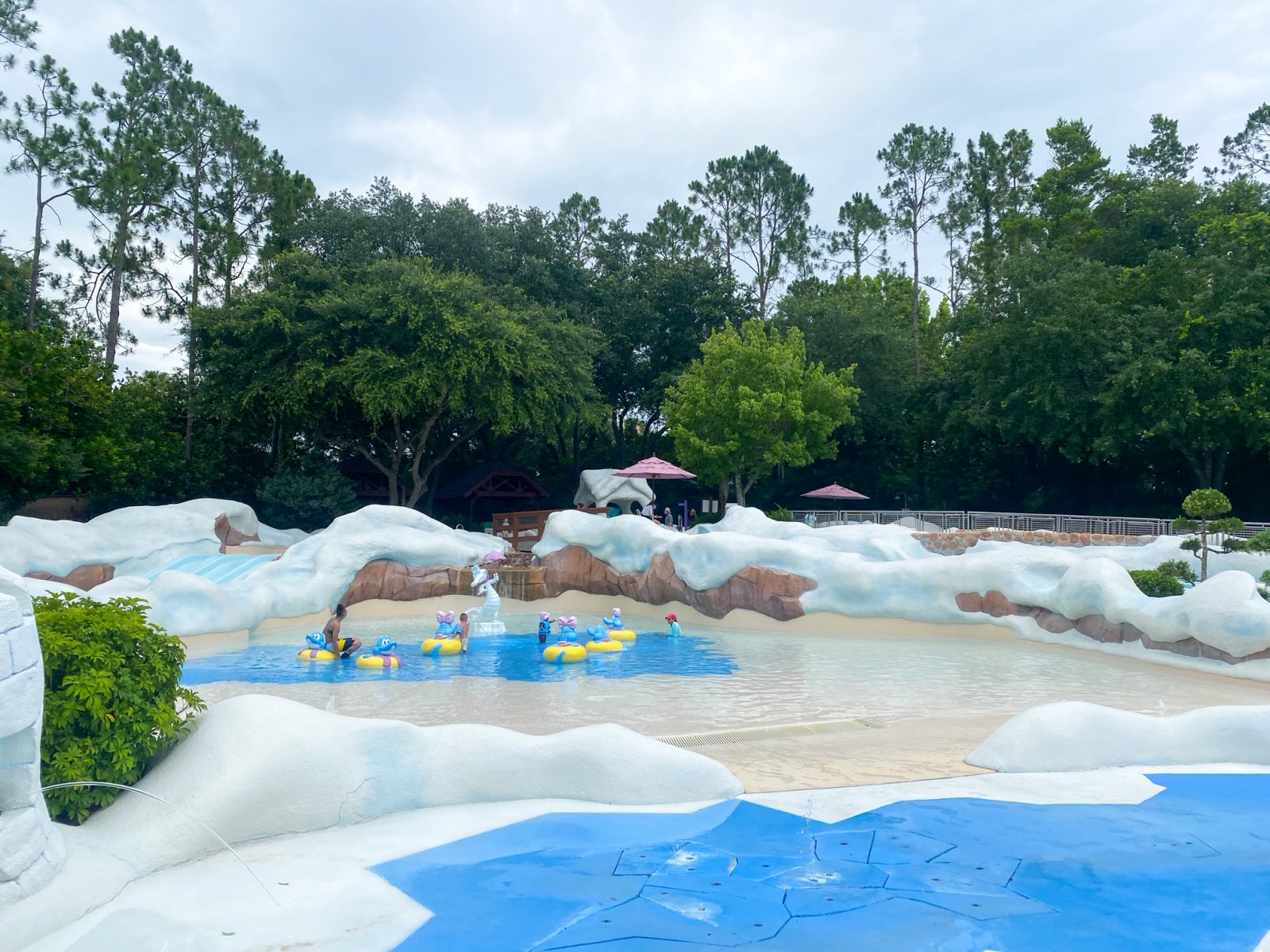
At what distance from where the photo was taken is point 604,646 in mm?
16062

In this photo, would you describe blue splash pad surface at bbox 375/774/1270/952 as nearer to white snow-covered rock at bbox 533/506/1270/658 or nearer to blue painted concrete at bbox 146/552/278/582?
white snow-covered rock at bbox 533/506/1270/658

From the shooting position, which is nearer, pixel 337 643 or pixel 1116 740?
pixel 1116 740

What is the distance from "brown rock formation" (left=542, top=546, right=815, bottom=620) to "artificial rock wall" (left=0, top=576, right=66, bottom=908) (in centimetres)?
1491

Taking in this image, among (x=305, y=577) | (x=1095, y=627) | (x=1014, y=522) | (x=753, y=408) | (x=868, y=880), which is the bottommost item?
(x=868, y=880)

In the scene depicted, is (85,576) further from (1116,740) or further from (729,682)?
(1116,740)

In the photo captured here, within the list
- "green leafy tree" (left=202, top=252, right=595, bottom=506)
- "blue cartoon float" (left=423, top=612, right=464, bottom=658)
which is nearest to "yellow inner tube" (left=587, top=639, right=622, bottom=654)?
"blue cartoon float" (left=423, top=612, right=464, bottom=658)

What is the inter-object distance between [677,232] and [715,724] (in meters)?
37.9

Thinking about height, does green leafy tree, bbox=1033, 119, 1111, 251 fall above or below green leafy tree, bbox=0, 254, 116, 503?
above

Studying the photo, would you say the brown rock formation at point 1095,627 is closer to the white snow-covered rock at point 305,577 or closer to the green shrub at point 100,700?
the white snow-covered rock at point 305,577

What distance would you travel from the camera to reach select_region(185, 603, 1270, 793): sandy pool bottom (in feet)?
27.6

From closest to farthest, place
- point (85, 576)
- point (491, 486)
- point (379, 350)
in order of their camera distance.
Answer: point (85, 576), point (379, 350), point (491, 486)

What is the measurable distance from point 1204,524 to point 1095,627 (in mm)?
3480

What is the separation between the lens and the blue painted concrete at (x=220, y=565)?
66.6 feet

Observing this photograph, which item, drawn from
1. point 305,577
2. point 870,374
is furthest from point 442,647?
point 870,374
